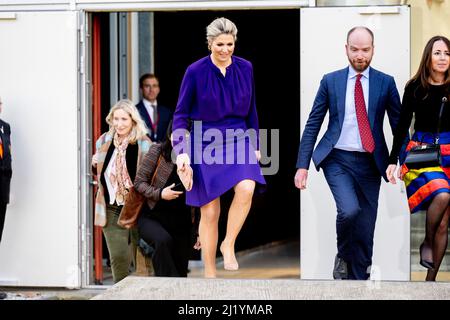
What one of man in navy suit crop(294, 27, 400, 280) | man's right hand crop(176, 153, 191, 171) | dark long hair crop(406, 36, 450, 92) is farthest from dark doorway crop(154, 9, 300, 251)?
dark long hair crop(406, 36, 450, 92)

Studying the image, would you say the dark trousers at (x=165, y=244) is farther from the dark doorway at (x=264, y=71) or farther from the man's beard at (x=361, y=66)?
the dark doorway at (x=264, y=71)

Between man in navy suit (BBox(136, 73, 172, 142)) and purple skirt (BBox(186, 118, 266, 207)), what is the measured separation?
3164 millimetres

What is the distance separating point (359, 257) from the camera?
26.1ft

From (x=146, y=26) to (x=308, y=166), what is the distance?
3.72m

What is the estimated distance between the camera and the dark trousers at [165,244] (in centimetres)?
782

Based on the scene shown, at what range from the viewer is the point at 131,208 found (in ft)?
26.3

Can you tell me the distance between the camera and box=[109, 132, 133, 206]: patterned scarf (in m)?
8.33

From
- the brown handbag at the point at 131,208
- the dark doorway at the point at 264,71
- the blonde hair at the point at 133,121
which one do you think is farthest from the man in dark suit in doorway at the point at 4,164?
the dark doorway at the point at 264,71

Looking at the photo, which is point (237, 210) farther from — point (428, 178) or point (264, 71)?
point (264, 71)

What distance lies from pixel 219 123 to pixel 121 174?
1286 millimetres

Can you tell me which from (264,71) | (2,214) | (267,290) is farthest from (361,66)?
(264,71)
